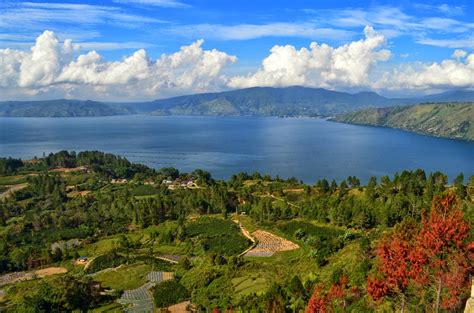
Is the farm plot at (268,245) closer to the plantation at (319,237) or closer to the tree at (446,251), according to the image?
the plantation at (319,237)

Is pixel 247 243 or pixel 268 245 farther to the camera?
pixel 247 243

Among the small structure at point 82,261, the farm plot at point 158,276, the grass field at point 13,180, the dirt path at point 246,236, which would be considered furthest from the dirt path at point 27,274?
the grass field at point 13,180

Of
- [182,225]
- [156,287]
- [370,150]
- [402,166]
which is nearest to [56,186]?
[182,225]

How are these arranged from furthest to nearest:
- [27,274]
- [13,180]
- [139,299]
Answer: [13,180] → [27,274] → [139,299]

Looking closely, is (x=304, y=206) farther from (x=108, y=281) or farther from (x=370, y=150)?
(x=370, y=150)

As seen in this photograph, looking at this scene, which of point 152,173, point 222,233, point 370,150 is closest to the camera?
point 222,233

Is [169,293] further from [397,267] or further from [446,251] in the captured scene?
[446,251]

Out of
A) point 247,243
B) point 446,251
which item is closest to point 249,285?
point 247,243
